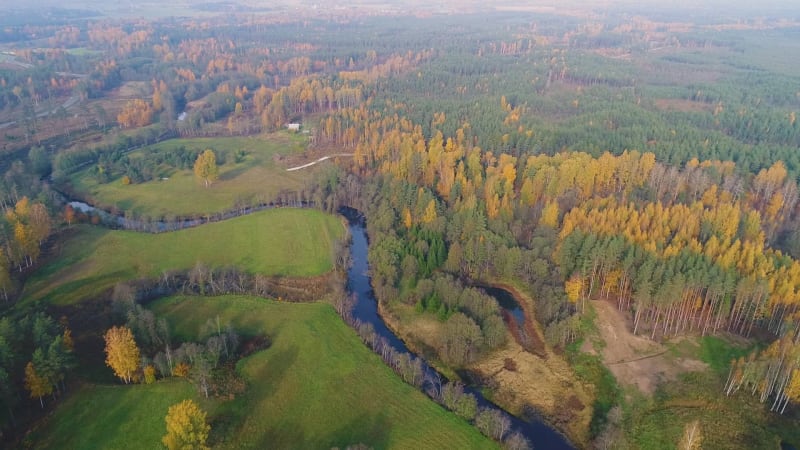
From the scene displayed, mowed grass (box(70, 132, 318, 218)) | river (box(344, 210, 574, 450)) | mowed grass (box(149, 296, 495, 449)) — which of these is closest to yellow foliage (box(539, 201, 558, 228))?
river (box(344, 210, 574, 450))

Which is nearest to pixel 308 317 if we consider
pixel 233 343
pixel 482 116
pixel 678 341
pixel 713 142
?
pixel 233 343

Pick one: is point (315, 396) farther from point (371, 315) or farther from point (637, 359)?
point (637, 359)

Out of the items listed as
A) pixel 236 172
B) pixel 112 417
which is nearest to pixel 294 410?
pixel 112 417

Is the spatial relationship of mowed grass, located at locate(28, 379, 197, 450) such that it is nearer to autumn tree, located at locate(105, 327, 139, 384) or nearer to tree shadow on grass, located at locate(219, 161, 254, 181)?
autumn tree, located at locate(105, 327, 139, 384)

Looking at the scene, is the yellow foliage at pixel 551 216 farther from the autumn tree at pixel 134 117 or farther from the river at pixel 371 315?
the autumn tree at pixel 134 117

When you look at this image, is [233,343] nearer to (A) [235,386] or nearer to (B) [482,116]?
(A) [235,386]
